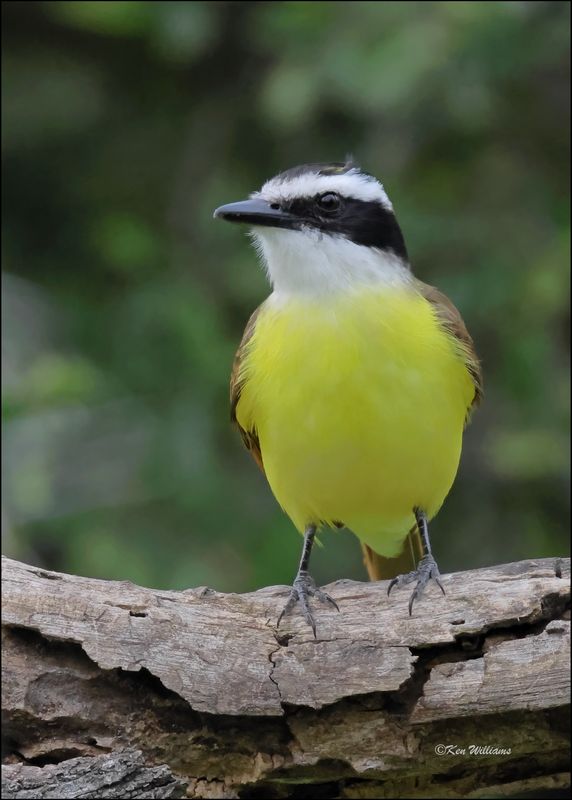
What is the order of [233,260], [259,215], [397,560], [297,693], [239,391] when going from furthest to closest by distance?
[233,260] < [397,560] < [239,391] < [259,215] < [297,693]

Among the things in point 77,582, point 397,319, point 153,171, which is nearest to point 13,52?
point 153,171

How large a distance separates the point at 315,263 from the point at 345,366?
510 millimetres

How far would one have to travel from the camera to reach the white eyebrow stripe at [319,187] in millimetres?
5316

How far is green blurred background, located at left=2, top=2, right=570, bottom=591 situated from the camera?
22.3 ft

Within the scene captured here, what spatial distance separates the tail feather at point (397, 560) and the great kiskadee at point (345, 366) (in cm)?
51

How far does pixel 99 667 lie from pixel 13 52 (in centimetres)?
529

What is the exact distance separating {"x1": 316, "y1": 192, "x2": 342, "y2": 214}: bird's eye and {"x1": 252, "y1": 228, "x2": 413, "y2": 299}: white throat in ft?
Result: 0.39

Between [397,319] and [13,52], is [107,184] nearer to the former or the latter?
[13,52]

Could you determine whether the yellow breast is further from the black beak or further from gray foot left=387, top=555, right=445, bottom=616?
gray foot left=387, top=555, right=445, bottom=616

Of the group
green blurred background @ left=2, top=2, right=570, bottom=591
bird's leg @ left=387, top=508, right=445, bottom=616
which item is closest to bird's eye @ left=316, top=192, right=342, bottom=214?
green blurred background @ left=2, top=2, right=570, bottom=591

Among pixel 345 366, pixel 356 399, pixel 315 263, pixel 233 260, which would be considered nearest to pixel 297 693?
pixel 356 399

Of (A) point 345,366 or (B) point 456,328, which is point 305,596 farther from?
(B) point 456,328

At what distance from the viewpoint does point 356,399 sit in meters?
5.06

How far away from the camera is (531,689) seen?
163 inches
